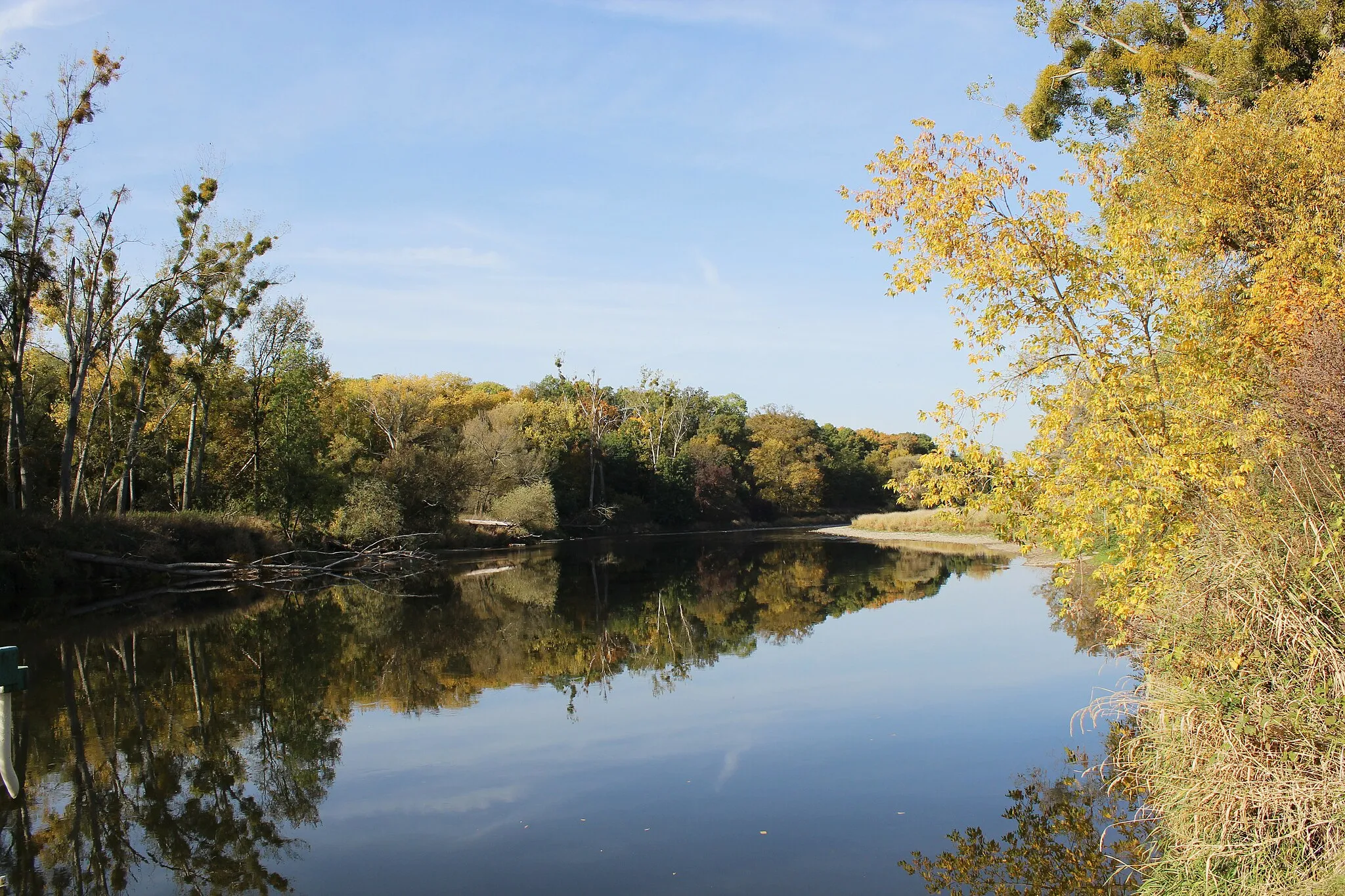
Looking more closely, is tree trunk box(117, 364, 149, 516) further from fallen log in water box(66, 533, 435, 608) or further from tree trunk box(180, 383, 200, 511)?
fallen log in water box(66, 533, 435, 608)

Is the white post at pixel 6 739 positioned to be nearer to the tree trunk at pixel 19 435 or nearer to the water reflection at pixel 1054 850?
the water reflection at pixel 1054 850

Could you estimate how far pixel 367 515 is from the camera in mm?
35969

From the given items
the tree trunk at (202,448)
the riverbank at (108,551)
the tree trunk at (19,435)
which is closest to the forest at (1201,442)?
the riverbank at (108,551)

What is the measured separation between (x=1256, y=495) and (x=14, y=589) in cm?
2510

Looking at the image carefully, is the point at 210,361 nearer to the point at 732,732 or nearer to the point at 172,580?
the point at 172,580

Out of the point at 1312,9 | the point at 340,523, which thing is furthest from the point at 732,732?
the point at 340,523

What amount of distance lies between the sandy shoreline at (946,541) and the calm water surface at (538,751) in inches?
767

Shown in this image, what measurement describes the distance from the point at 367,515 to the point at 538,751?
2797 cm

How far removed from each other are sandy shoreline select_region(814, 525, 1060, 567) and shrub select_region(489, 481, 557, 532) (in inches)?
659

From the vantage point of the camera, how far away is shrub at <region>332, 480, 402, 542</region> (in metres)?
35.6

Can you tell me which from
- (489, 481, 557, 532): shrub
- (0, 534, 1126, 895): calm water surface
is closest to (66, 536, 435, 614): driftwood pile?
(0, 534, 1126, 895): calm water surface

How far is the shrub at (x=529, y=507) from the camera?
155ft

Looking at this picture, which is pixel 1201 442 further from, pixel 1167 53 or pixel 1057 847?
pixel 1167 53

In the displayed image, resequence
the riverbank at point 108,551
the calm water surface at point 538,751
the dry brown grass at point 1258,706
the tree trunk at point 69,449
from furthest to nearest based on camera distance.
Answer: the tree trunk at point 69,449 → the riverbank at point 108,551 → the calm water surface at point 538,751 → the dry brown grass at point 1258,706
